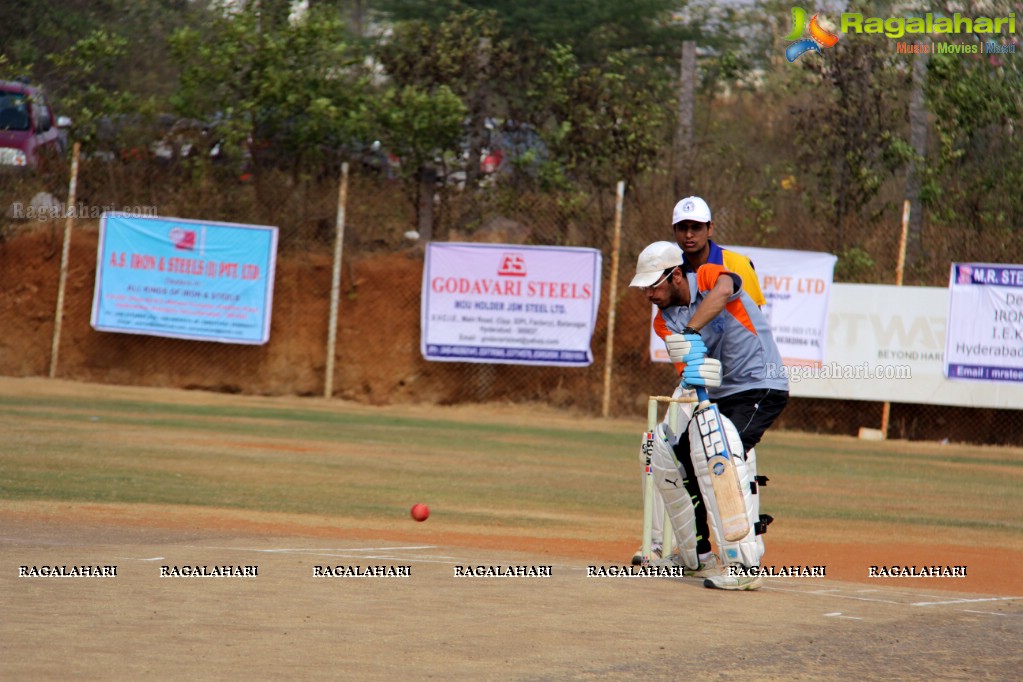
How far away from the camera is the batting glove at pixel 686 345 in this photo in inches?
313

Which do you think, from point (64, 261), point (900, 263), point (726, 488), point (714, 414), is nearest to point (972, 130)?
point (900, 263)

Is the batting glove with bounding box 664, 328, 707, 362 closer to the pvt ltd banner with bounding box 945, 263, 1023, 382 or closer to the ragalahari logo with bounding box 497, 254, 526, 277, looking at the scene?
the pvt ltd banner with bounding box 945, 263, 1023, 382

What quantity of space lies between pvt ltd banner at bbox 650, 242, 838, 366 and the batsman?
535 inches

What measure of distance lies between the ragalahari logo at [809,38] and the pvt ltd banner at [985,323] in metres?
8.06

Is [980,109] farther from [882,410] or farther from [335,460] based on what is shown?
[335,460]

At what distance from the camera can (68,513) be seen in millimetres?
10414

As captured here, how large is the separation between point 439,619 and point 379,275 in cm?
1887

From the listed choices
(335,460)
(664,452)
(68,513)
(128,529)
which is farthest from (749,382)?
(335,460)

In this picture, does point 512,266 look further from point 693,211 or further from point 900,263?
point 693,211

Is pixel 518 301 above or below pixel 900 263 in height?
below

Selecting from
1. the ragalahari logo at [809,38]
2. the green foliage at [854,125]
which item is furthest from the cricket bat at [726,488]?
the ragalahari logo at [809,38]

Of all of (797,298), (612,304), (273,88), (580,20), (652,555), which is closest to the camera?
(652,555)

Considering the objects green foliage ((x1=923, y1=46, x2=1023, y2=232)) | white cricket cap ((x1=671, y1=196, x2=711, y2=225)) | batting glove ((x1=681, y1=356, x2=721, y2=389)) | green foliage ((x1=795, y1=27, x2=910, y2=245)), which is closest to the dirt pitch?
batting glove ((x1=681, y1=356, x2=721, y2=389))

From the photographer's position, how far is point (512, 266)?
23094mm
